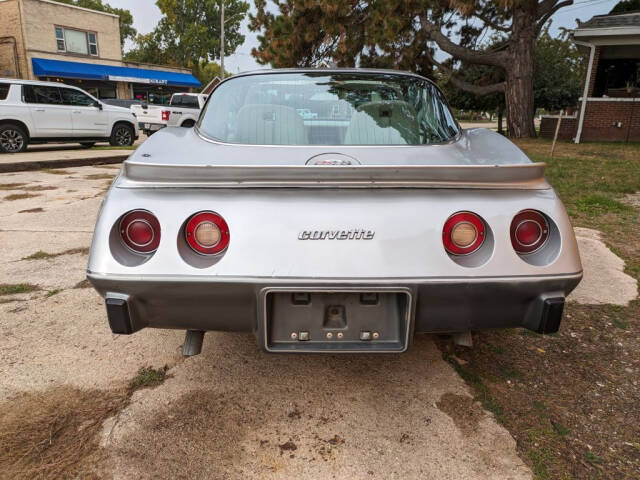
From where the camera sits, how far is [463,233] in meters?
1.76

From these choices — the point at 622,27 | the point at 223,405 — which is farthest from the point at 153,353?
the point at 622,27

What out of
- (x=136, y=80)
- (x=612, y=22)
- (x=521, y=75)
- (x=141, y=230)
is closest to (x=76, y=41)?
(x=136, y=80)

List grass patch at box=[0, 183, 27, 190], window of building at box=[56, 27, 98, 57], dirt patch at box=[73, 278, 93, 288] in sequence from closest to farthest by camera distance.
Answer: dirt patch at box=[73, 278, 93, 288]
grass patch at box=[0, 183, 27, 190]
window of building at box=[56, 27, 98, 57]

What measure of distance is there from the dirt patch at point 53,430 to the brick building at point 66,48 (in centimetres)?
2984

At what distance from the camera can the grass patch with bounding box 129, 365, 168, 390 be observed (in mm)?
2164

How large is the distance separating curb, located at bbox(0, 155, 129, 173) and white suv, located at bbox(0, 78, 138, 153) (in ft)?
7.30

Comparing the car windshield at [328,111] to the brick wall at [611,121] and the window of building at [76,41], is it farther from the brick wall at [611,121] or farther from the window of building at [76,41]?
the window of building at [76,41]

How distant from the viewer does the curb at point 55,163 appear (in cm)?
881

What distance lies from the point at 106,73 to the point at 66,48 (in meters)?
2.53

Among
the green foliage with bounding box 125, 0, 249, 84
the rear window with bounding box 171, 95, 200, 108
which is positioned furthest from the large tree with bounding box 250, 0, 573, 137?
the green foliage with bounding box 125, 0, 249, 84

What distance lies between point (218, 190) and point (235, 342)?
43.7 inches

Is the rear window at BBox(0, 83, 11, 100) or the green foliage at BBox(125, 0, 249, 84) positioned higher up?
the green foliage at BBox(125, 0, 249, 84)

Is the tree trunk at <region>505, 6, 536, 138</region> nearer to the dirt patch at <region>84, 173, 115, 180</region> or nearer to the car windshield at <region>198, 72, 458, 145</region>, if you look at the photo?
the dirt patch at <region>84, 173, 115, 180</region>

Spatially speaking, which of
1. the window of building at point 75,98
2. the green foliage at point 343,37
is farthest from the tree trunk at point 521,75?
the window of building at point 75,98
